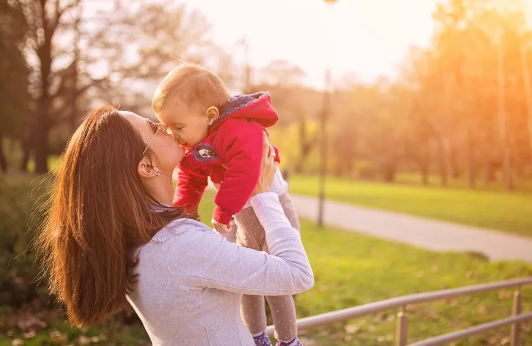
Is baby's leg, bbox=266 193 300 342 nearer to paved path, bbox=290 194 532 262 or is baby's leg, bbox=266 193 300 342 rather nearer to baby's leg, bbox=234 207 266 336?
baby's leg, bbox=234 207 266 336

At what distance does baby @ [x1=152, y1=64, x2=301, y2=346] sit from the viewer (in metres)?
1.94

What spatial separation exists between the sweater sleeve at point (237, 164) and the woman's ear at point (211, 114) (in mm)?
95

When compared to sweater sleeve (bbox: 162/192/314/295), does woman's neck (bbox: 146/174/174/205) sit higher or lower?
higher

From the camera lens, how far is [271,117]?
6.75 ft

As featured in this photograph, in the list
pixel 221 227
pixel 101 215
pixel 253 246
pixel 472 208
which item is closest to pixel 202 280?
pixel 101 215

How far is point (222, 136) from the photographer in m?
1.99

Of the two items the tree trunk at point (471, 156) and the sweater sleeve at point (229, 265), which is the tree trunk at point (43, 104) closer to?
the sweater sleeve at point (229, 265)

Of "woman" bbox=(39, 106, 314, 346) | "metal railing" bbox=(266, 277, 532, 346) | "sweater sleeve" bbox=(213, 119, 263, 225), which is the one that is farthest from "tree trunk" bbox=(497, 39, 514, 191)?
"woman" bbox=(39, 106, 314, 346)

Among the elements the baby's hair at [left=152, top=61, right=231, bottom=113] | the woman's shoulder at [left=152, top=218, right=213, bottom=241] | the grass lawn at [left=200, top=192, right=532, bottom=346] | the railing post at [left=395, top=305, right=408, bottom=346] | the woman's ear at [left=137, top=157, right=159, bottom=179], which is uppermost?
the baby's hair at [left=152, top=61, right=231, bottom=113]

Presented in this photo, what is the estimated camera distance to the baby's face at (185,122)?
201 centimetres

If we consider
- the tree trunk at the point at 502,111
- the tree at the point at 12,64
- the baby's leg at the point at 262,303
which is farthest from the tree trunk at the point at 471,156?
the baby's leg at the point at 262,303

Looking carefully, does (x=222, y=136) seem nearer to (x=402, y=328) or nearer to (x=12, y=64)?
(x=402, y=328)

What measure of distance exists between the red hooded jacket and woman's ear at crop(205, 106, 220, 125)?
0.07 ft

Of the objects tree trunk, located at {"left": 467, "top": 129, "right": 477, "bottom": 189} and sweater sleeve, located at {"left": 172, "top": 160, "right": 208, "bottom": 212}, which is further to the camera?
tree trunk, located at {"left": 467, "top": 129, "right": 477, "bottom": 189}
